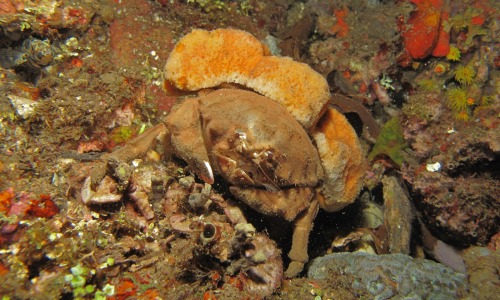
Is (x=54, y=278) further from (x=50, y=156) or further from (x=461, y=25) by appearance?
(x=461, y=25)

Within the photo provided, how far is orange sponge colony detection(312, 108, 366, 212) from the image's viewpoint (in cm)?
388

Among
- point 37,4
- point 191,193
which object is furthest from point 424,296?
point 37,4

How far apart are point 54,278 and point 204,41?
2994mm

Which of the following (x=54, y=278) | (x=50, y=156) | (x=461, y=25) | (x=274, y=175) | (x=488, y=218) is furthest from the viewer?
(x=461, y=25)

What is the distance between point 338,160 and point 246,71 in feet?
5.33

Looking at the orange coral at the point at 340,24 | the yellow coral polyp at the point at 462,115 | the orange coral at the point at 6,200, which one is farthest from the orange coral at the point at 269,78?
the orange coral at the point at 340,24

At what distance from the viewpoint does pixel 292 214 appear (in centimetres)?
357

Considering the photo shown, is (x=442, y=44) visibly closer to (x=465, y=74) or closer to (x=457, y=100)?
(x=465, y=74)

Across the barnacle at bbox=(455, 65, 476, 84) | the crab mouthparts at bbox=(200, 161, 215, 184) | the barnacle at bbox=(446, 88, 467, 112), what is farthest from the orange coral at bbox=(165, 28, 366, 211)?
the barnacle at bbox=(455, 65, 476, 84)

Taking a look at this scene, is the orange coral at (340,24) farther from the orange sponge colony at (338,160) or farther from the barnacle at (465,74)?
the orange sponge colony at (338,160)

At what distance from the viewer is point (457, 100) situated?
5520 millimetres

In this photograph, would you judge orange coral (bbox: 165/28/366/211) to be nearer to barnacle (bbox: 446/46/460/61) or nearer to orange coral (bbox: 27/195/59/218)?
orange coral (bbox: 27/195/59/218)

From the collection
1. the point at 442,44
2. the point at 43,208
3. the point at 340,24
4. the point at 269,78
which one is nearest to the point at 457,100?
the point at 442,44

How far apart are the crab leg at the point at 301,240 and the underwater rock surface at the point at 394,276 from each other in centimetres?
32
